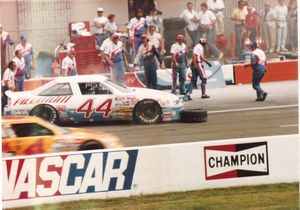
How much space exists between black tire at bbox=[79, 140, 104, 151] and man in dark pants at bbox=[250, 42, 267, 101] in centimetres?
245

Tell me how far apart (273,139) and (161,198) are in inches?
74.9

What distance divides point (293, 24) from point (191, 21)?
1.55m

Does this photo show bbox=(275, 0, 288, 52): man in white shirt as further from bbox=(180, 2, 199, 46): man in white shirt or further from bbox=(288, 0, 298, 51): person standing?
bbox=(180, 2, 199, 46): man in white shirt

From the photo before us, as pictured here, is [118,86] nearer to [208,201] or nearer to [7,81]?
[7,81]

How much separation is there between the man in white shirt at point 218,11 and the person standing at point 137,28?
0.98 metres

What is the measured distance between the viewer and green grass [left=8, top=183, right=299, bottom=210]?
35.7 feet

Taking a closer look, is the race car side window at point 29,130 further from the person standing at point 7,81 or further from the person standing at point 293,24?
the person standing at point 293,24

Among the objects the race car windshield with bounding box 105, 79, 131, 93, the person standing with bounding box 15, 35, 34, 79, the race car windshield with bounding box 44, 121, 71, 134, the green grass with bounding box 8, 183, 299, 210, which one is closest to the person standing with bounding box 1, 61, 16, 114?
the person standing with bounding box 15, 35, 34, 79

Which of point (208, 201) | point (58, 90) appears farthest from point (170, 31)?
point (208, 201)

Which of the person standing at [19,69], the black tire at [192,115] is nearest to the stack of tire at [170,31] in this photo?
the black tire at [192,115]

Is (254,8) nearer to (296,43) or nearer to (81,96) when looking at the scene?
(296,43)

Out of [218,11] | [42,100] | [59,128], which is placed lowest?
[59,128]

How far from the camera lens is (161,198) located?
1121 cm

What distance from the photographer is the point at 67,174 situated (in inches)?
430
